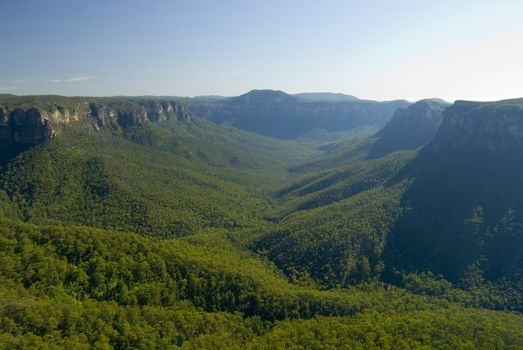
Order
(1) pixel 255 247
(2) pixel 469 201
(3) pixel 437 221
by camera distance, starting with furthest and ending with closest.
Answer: (1) pixel 255 247, (2) pixel 469 201, (3) pixel 437 221

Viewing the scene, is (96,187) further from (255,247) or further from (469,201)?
(469,201)

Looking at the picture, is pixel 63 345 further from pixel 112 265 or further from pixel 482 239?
pixel 482 239

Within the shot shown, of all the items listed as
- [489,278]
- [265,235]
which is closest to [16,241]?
[265,235]

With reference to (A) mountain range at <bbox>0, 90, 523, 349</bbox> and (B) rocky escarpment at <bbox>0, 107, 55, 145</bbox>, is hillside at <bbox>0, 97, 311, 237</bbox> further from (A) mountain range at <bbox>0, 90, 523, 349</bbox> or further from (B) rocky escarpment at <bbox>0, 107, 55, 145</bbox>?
(A) mountain range at <bbox>0, 90, 523, 349</bbox>

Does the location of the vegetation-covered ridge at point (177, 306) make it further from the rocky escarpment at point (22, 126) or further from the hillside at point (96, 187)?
the rocky escarpment at point (22, 126)

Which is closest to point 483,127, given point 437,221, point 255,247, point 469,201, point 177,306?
point 469,201

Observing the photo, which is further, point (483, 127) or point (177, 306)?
point (483, 127)

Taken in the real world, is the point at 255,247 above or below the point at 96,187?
below

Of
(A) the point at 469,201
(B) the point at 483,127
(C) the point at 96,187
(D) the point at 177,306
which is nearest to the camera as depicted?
(D) the point at 177,306

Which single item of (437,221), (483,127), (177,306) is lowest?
(177,306)

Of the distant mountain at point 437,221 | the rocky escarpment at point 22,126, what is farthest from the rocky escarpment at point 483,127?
the rocky escarpment at point 22,126
